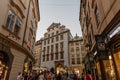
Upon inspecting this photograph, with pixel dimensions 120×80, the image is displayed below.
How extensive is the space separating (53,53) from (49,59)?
263 centimetres

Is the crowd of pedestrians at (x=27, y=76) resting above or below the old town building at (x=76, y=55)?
below

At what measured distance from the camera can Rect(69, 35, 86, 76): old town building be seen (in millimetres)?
34500

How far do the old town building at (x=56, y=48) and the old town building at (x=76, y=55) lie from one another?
1.66 meters

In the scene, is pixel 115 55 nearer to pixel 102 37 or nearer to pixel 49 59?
pixel 102 37

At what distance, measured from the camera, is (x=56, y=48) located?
39.8m

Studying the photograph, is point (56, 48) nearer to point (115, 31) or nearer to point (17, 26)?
point (17, 26)

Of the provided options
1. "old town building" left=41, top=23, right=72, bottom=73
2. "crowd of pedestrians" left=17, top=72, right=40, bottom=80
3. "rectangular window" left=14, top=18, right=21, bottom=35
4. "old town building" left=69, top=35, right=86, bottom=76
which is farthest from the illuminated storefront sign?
"old town building" left=41, top=23, right=72, bottom=73

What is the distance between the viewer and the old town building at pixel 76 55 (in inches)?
1358

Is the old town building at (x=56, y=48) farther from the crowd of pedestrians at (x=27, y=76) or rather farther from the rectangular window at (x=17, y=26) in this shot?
the rectangular window at (x=17, y=26)

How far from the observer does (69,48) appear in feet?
122

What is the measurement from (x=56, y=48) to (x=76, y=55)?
790 cm

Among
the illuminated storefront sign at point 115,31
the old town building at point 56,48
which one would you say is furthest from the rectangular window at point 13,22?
the old town building at point 56,48

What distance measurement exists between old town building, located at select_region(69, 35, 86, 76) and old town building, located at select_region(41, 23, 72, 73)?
65.3 inches

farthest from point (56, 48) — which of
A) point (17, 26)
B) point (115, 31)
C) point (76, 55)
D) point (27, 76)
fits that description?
point (115, 31)
